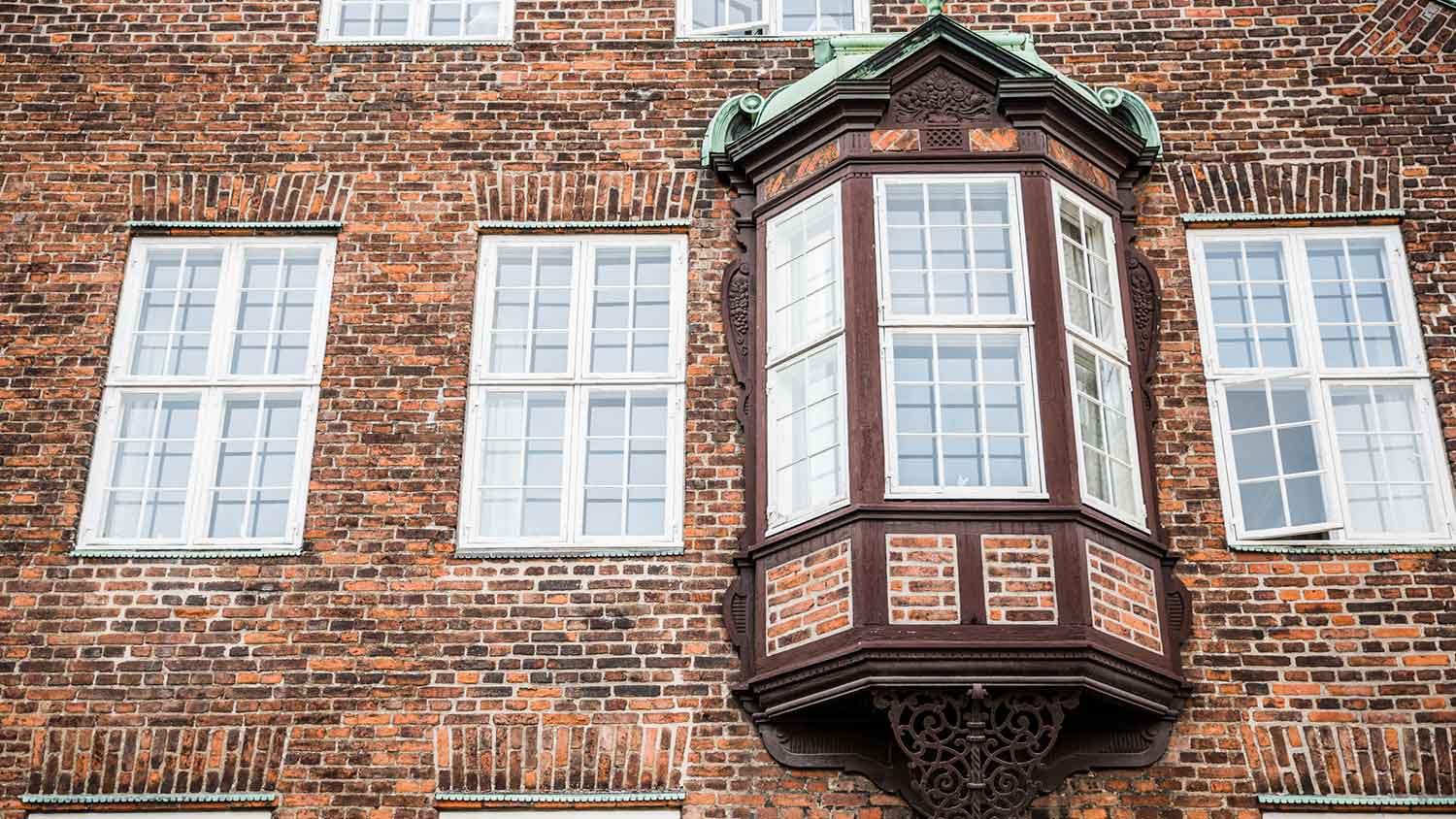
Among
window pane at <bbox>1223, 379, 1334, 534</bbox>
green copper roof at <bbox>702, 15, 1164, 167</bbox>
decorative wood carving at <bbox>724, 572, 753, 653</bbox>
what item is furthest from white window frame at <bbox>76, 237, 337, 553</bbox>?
window pane at <bbox>1223, 379, 1334, 534</bbox>

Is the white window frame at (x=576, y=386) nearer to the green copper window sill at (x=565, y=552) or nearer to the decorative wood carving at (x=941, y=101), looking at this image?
the green copper window sill at (x=565, y=552)

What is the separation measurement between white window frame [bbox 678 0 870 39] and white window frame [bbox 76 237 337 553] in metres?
3.02

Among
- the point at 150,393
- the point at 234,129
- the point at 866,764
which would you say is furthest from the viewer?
the point at 234,129

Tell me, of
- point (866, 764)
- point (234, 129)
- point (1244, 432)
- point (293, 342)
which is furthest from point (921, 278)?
point (234, 129)

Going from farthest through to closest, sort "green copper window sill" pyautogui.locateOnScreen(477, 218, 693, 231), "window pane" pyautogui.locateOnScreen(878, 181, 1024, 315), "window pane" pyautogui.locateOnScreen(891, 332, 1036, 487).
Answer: "green copper window sill" pyautogui.locateOnScreen(477, 218, 693, 231)
"window pane" pyautogui.locateOnScreen(878, 181, 1024, 315)
"window pane" pyautogui.locateOnScreen(891, 332, 1036, 487)

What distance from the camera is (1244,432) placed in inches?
447

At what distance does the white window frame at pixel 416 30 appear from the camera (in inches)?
505

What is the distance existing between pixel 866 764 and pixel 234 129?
20.5 ft

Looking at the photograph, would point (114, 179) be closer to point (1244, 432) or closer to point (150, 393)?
point (150, 393)

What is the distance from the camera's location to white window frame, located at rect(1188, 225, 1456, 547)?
11008 millimetres

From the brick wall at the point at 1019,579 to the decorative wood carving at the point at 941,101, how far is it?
2.96 meters

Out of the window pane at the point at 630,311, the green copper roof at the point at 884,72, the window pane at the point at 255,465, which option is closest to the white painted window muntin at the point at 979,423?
the window pane at the point at 630,311

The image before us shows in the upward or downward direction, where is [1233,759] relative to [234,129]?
downward

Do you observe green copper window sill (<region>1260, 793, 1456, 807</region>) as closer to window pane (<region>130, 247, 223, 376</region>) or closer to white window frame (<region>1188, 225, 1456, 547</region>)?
white window frame (<region>1188, 225, 1456, 547</region>)
